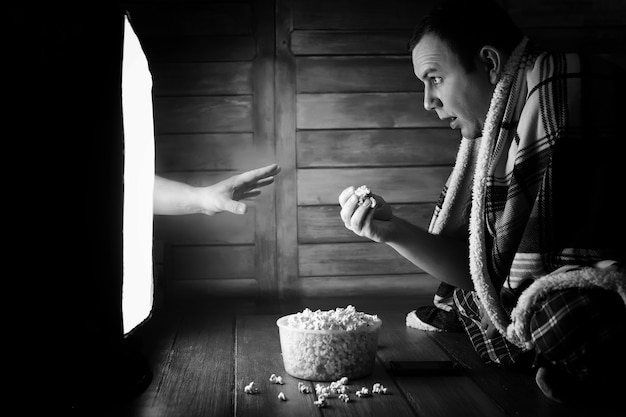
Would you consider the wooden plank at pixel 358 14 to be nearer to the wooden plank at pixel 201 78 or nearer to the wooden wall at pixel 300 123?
the wooden wall at pixel 300 123

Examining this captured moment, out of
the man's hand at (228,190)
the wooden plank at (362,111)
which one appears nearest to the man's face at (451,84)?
the man's hand at (228,190)

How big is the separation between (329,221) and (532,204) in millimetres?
1645

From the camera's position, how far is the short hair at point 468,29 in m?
1.63

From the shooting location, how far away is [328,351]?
155 centimetres

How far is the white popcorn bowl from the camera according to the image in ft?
5.05

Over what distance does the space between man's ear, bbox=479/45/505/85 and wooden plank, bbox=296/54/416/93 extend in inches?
57.0

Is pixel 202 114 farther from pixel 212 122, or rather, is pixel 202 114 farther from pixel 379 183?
pixel 379 183

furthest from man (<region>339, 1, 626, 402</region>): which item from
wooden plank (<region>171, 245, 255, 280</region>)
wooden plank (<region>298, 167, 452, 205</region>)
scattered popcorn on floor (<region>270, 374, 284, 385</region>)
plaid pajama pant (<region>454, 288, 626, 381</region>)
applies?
wooden plank (<region>171, 245, 255, 280</region>)

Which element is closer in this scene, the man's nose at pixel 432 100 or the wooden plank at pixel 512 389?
the wooden plank at pixel 512 389

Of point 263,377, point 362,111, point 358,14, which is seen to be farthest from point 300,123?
point 263,377

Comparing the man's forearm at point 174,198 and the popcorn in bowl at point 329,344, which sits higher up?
the man's forearm at point 174,198

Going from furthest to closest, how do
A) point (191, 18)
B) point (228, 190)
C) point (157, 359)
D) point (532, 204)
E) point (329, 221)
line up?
point (329, 221) → point (191, 18) → point (228, 190) → point (157, 359) → point (532, 204)

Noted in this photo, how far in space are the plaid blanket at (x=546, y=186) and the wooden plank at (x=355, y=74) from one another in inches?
57.1

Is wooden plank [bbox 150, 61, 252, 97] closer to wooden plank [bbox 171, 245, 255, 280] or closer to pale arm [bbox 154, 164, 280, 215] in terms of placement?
wooden plank [bbox 171, 245, 255, 280]
